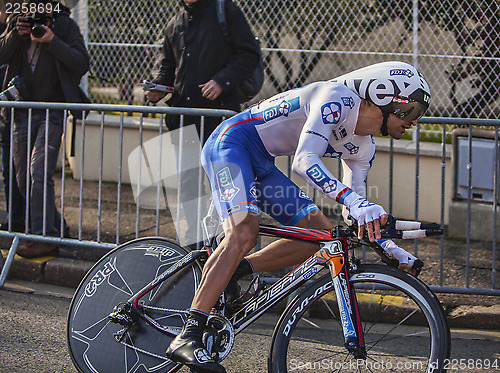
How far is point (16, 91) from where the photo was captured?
599 cm

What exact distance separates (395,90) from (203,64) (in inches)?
102

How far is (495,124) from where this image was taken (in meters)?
5.09

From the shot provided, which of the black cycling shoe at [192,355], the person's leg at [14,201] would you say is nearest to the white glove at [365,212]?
the black cycling shoe at [192,355]

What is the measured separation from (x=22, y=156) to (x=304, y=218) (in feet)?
10.5

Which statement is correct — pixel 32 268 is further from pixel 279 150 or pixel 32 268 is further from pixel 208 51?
pixel 279 150

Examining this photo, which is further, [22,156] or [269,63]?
[269,63]

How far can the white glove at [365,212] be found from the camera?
3.06 meters

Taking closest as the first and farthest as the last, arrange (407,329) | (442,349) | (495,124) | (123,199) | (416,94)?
(442,349)
(416,94)
(407,329)
(495,124)
(123,199)

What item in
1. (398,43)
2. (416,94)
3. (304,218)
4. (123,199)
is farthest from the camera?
(123,199)

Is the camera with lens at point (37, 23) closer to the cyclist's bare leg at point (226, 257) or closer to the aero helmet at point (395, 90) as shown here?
the cyclist's bare leg at point (226, 257)

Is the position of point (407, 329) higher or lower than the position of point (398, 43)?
lower

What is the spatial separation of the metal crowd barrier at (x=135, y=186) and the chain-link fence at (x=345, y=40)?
593mm

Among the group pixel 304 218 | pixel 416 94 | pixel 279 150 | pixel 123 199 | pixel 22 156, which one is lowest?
pixel 123 199

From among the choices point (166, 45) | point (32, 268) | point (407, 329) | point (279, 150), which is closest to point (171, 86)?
point (166, 45)
